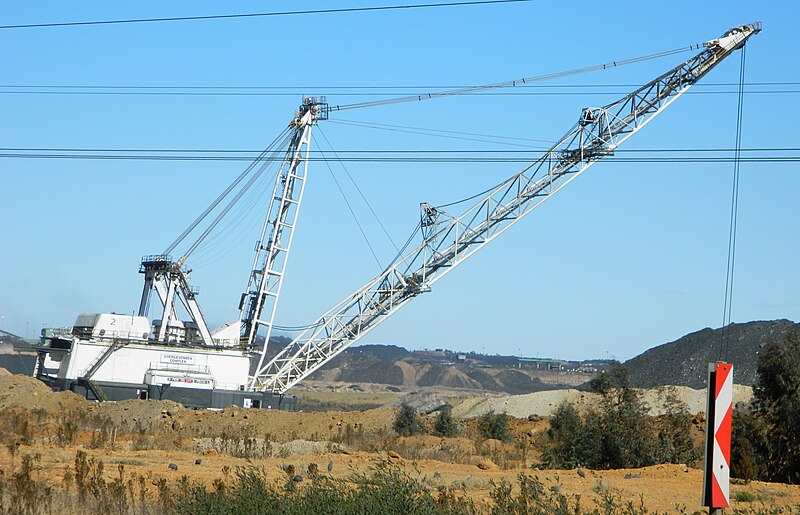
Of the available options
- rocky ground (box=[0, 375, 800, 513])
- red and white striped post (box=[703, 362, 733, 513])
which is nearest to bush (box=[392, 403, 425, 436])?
rocky ground (box=[0, 375, 800, 513])

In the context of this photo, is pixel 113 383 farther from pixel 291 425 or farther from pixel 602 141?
pixel 602 141

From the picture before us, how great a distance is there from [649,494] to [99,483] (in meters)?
9.45

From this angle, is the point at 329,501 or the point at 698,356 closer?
the point at 329,501

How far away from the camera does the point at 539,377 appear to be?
186000mm

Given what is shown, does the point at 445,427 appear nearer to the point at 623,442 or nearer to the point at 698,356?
the point at 623,442

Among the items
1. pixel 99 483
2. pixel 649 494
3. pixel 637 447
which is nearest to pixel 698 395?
pixel 637 447

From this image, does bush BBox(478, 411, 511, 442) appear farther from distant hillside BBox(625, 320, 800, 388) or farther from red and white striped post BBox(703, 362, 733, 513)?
distant hillside BBox(625, 320, 800, 388)

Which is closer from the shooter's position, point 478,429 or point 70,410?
point 70,410

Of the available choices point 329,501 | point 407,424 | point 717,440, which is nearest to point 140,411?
point 407,424

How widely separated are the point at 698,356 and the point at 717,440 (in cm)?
7551

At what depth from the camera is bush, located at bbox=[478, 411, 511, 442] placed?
40.2 metres

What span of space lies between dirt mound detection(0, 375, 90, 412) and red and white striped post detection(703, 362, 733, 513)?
3486 cm

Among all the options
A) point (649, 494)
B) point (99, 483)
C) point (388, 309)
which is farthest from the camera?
point (388, 309)

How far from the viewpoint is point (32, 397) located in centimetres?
4069
